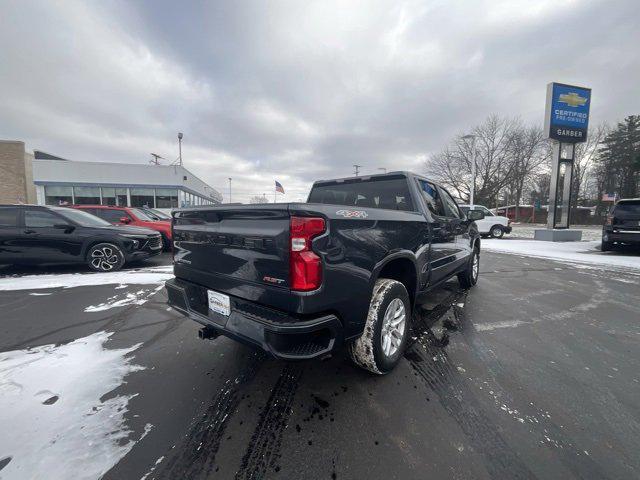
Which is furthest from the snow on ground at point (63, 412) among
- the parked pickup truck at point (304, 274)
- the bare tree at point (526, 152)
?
the bare tree at point (526, 152)

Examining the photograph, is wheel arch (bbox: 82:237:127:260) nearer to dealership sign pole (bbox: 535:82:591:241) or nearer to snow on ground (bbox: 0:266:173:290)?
snow on ground (bbox: 0:266:173:290)

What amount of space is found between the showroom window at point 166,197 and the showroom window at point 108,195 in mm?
3400

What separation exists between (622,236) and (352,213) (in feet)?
38.2

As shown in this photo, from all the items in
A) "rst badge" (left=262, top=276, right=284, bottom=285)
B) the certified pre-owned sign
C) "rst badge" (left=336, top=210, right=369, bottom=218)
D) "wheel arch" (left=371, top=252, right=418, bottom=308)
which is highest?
the certified pre-owned sign

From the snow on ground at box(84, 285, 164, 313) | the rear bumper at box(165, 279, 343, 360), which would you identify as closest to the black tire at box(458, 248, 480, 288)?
the rear bumper at box(165, 279, 343, 360)

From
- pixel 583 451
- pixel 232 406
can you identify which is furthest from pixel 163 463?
pixel 583 451

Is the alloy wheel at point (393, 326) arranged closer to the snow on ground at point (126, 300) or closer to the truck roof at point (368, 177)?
the truck roof at point (368, 177)

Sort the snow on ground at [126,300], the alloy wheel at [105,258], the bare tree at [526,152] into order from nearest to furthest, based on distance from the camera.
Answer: the snow on ground at [126,300] → the alloy wheel at [105,258] → the bare tree at [526,152]

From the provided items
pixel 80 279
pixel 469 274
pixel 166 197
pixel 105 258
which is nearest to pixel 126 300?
pixel 80 279

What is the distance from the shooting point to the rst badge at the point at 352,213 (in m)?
2.05

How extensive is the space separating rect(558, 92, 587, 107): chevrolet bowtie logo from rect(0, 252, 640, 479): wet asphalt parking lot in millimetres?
14716

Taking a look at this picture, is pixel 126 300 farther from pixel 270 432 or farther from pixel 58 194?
pixel 58 194

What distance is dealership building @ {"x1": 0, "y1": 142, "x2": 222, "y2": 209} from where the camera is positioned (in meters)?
24.6

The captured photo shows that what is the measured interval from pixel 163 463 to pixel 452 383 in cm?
217
